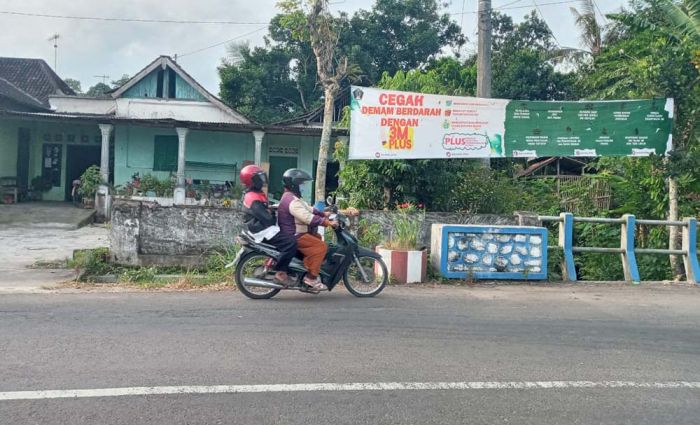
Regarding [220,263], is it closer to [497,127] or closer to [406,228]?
[406,228]

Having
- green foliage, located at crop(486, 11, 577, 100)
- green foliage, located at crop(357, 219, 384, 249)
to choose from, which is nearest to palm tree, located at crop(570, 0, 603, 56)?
green foliage, located at crop(486, 11, 577, 100)

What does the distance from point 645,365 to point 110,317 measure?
5062mm

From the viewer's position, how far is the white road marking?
411cm

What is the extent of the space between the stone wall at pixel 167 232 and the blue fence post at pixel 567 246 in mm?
5239

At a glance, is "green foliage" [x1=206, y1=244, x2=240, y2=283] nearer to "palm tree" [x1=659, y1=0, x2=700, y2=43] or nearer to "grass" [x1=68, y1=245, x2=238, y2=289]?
"grass" [x1=68, y1=245, x2=238, y2=289]

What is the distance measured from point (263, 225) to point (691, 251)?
7.24m

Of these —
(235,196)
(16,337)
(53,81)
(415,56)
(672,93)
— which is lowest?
(16,337)

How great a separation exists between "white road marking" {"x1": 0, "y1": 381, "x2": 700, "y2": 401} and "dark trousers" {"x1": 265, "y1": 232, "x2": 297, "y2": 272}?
3.11 m

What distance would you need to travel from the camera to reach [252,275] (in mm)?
7566

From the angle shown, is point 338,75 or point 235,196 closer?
point 338,75

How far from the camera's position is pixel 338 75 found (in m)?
11.0

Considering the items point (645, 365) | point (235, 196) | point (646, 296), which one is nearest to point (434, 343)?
point (645, 365)

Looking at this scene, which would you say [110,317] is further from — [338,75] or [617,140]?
[617,140]

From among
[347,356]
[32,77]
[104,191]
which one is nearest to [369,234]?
[347,356]
